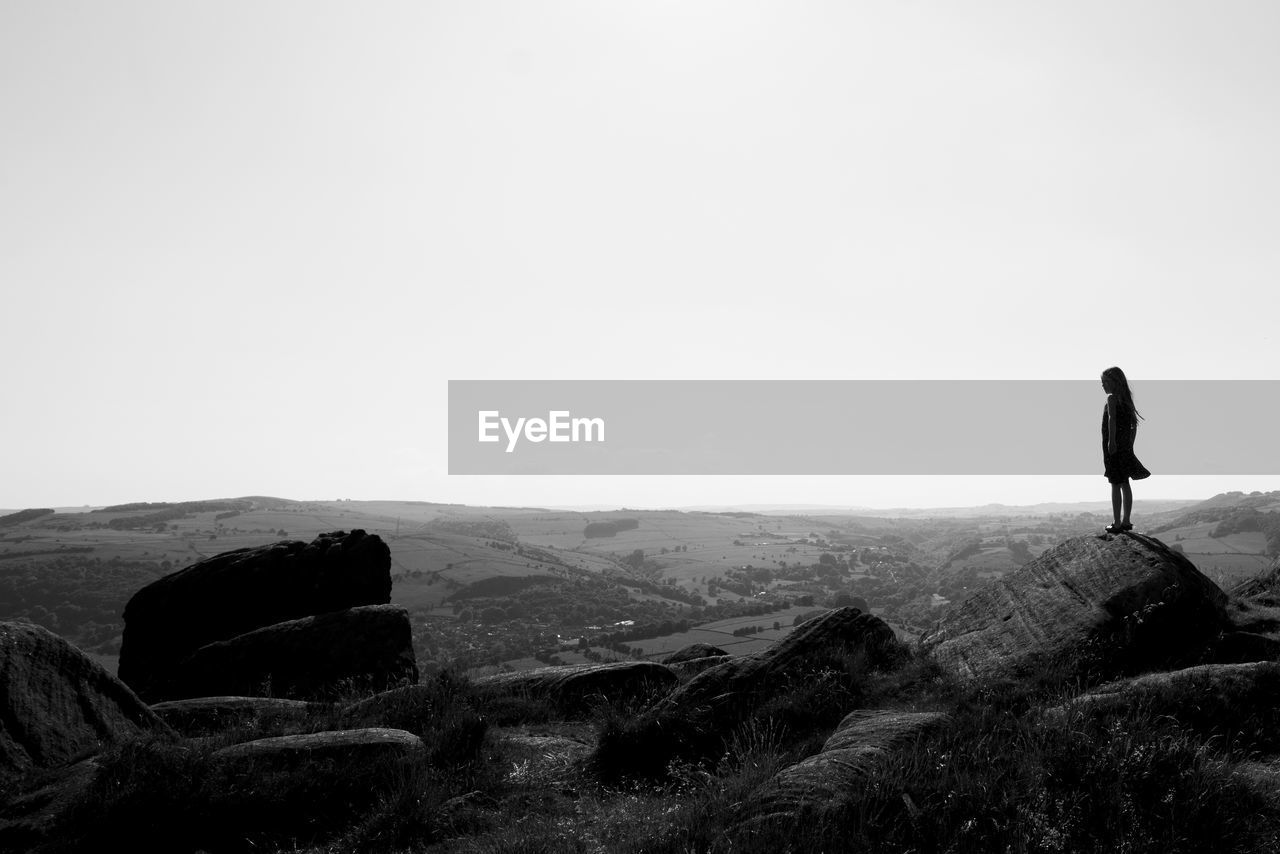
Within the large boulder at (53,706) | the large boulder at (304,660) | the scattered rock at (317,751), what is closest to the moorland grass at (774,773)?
the scattered rock at (317,751)

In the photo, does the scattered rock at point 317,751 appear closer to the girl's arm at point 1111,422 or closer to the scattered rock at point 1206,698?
the scattered rock at point 1206,698

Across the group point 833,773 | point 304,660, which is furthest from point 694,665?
point 833,773

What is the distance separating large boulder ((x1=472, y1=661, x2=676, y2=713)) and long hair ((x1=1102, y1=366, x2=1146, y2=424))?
9.68m

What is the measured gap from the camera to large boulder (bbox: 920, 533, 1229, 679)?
1021 centimetres

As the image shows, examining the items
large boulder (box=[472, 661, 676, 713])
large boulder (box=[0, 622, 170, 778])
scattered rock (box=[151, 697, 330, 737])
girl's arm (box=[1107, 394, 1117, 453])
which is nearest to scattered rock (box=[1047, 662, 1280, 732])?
girl's arm (box=[1107, 394, 1117, 453])

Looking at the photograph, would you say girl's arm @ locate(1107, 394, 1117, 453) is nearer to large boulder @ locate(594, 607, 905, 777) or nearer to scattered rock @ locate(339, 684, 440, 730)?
large boulder @ locate(594, 607, 905, 777)

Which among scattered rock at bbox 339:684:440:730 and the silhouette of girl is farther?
the silhouette of girl

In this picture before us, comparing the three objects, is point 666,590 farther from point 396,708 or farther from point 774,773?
point 774,773

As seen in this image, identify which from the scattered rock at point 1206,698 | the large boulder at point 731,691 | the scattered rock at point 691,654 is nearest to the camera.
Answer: the scattered rock at point 1206,698

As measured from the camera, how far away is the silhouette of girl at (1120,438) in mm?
Answer: 12242

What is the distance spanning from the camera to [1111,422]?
12.3 meters

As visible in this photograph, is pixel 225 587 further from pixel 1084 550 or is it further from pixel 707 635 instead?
pixel 707 635

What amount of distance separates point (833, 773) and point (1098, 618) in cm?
681

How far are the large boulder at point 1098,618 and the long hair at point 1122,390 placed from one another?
2.24 meters
